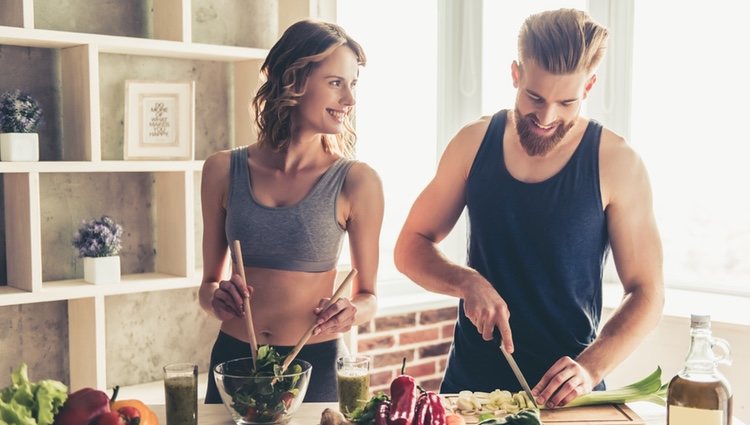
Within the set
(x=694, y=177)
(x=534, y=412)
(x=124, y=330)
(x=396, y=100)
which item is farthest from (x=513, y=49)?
(x=534, y=412)

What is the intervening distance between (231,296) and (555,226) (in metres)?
0.76

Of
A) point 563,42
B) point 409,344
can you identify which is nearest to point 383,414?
point 563,42

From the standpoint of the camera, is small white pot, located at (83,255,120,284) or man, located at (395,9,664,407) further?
small white pot, located at (83,255,120,284)

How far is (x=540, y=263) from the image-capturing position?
1.97 metres

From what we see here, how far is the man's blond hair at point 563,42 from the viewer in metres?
1.90

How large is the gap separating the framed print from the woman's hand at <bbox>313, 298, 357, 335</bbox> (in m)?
1.20

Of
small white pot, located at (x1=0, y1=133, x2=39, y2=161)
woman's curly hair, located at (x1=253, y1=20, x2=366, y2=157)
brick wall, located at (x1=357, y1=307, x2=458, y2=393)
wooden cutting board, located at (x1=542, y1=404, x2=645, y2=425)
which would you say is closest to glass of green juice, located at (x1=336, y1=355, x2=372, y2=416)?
wooden cutting board, located at (x1=542, y1=404, x2=645, y2=425)

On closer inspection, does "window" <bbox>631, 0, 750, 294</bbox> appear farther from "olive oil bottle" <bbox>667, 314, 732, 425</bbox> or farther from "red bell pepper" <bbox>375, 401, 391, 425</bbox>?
"red bell pepper" <bbox>375, 401, 391, 425</bbox>

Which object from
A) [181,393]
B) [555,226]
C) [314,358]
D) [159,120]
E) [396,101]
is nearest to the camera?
[181,393]

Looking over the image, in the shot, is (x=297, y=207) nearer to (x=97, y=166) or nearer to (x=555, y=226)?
(x=555, y=226)

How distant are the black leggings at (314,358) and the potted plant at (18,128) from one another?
0.89 meters

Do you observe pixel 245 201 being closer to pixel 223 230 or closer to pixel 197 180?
pixel 223 230

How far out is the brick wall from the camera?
351 cm

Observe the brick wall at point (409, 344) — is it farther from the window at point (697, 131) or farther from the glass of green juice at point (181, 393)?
the glass of green juice at point (181, 393)
